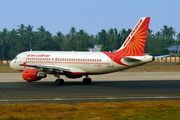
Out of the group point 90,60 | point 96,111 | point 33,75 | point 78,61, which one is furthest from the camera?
point 78,61

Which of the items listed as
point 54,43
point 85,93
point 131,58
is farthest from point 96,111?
point 54,43

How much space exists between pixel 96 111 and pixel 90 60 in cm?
1916

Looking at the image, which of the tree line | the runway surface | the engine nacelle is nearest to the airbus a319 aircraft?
the engine nacelle

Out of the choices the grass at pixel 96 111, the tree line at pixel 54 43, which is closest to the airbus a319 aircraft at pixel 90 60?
the grass at pixel 96 111

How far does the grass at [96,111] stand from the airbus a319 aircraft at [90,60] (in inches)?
586

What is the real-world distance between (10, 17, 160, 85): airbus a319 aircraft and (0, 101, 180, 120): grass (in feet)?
48.8

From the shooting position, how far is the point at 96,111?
16.0 meters

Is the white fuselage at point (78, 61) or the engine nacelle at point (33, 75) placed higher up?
the white fuselage at point (78, 61)

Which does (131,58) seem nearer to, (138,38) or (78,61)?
(138,38)

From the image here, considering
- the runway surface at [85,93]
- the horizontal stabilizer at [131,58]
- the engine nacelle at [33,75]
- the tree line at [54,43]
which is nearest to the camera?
the runway surface at [85,93]

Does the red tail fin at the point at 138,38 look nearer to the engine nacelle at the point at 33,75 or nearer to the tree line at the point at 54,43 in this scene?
the engine nacelle at the point at 33,75

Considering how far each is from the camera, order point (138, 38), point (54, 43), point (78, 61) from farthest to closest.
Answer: point (54, 43), point (78, 61), point (138, 38)

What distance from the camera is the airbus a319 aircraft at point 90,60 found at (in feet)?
108

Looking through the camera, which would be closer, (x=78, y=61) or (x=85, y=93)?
(x=85, y=93)
